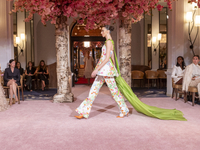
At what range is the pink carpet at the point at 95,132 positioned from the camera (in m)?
2.75

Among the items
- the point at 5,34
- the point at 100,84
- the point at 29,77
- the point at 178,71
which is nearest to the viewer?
the point at 100,84

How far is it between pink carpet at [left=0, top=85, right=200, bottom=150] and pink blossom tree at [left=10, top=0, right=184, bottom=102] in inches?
64.3

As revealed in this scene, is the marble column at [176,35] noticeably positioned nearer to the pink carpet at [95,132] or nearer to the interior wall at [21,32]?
the pink carpet at [95,132]

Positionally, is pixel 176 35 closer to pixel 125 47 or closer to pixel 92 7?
pixel 125 47

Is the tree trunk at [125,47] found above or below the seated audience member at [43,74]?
above

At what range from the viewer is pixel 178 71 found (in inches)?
257

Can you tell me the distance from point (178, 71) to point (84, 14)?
3.21 metres

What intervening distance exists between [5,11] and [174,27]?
17.7ft

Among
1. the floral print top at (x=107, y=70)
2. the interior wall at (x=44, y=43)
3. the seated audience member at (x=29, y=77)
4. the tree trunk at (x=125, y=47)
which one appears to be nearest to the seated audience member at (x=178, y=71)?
the tree trunk at (x=125, y=47)

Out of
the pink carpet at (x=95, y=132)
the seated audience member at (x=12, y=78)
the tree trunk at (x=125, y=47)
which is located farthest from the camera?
the seated audience member at (x=12, y=78)

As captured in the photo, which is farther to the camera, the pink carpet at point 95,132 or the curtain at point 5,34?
the curtain at point 5,34

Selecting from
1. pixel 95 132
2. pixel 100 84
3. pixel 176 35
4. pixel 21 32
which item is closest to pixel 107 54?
pixel 100 84

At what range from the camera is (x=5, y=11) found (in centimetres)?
694

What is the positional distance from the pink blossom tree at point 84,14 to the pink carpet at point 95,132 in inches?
64.3
